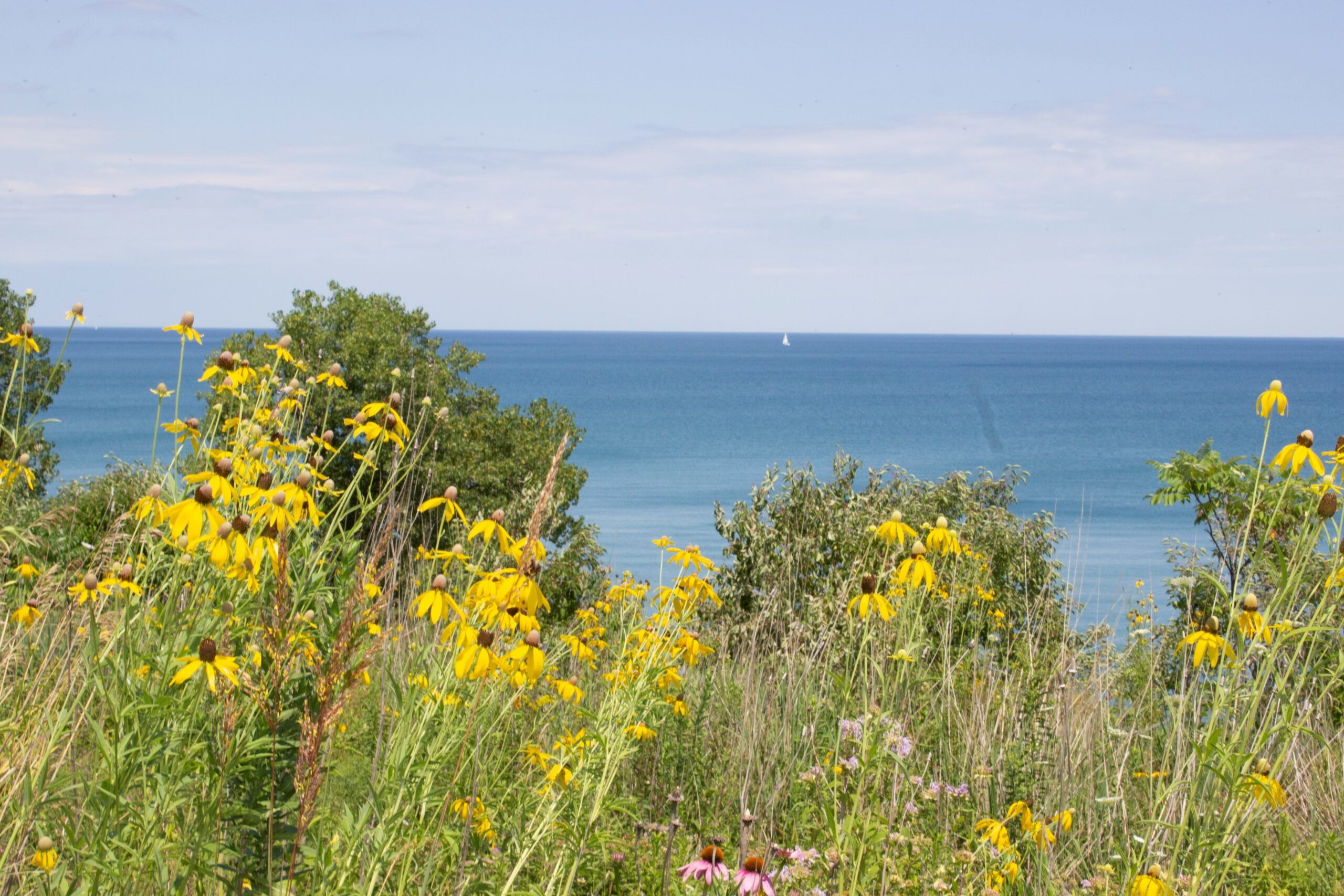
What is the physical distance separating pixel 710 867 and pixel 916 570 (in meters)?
0.88

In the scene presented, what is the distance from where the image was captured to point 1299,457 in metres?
1.93

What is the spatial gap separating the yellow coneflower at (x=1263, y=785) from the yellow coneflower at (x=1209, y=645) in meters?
0.21

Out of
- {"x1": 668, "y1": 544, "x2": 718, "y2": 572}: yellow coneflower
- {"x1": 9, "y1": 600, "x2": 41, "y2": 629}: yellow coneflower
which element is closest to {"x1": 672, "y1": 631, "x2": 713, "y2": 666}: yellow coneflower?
{"x1": 668, "y1": 544, "x2": 718, "y2": 572}: yellow coneflower

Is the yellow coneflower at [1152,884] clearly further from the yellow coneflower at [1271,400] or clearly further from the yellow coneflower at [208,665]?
the yellow coneflower at [208,665]

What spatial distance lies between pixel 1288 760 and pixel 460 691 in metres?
2.83

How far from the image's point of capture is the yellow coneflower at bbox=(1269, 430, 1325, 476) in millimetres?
1901

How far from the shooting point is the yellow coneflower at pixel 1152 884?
172 cm

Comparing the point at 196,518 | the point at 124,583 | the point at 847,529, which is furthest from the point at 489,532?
the point at 847,529

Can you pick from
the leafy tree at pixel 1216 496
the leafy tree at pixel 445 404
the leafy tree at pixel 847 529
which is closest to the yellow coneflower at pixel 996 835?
the leafy tree at pixel 847 529

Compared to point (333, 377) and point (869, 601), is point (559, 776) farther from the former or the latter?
point (333, 377)

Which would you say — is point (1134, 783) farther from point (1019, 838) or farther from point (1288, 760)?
point (1019, 838)

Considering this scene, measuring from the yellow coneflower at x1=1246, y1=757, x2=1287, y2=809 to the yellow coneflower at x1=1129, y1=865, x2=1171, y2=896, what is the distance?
22 cm

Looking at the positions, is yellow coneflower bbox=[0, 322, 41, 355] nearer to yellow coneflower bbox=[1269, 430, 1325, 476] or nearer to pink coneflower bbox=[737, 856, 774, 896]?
pink coneflower bbox=[737, 856, 774, 896]

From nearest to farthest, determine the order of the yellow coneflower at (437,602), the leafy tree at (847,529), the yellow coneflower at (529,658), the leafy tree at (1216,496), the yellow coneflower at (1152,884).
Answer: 1. the yellow coneflower at (529,658)
2. the yellow coneflower at (1152,884)
3. the yellow coneflower at (437,602)
4. the leafy tree at (1216,496)
5. the leafy tree at (847,529)
